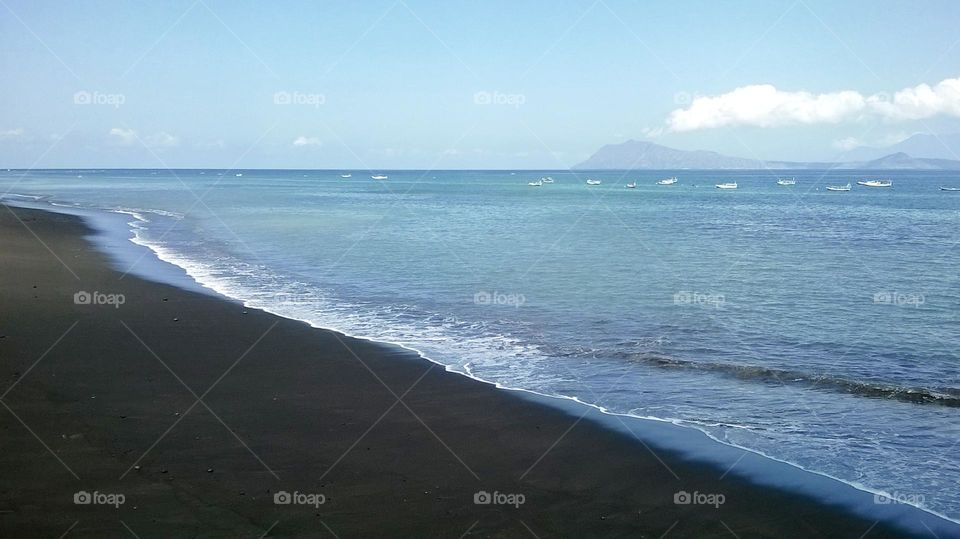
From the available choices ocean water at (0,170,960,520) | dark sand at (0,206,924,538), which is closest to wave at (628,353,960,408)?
ocean water at (0,170,960,520)

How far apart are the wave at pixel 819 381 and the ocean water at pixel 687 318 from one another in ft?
0.14

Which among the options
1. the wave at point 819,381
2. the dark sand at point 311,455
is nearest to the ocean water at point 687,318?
the wave at point 819,381

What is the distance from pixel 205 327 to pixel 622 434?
9.86m

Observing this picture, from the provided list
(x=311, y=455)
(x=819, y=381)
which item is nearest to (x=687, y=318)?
(x=819, y=381)

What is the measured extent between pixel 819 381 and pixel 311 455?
880cm

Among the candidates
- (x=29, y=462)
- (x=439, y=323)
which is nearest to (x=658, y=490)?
(x=29, y=462)

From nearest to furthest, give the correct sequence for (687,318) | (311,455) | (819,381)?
(311,455) → (819,381) → (687,318)

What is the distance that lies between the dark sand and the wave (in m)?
3.85

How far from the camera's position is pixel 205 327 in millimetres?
16203

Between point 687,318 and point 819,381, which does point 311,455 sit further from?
point 687,318

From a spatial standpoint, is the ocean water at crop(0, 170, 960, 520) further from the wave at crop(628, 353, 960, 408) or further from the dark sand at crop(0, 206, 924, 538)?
the dark sand at crop(0, 206, 924, 538)

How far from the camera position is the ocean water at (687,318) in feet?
35.5

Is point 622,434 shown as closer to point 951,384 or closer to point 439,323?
point 951,384

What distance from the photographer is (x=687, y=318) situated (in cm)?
1817
